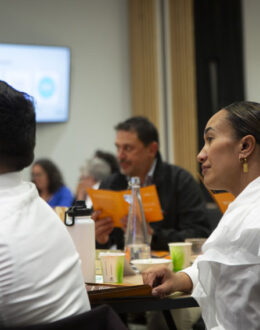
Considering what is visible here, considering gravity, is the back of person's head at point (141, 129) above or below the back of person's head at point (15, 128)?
below

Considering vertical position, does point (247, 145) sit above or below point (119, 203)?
above

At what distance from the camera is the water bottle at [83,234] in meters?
1.77

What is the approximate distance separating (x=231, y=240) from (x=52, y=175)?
4.34 metres

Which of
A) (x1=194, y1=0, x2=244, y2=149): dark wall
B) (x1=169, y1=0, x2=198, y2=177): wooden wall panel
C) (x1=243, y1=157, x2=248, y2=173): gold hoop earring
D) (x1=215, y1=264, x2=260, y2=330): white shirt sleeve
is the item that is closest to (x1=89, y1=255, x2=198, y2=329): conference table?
(x1=215, y1=264, x2=260, y2=330): white shirt sleeve

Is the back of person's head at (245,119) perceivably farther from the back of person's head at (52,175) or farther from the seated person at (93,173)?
the back of person's head at (52,175)

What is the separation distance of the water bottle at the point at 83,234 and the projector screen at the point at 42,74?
4.20 metres

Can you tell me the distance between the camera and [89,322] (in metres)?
1.00

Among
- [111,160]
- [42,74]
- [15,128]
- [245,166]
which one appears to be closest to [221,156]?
[245,166]

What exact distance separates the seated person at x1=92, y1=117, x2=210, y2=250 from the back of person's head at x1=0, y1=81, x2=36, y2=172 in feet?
6.05

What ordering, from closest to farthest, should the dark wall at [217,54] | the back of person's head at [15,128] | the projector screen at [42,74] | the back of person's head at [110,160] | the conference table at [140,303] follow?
the back of person's head at [15,128] < the conference table at [140,303] < the back of person's head at [110,160] < the projector screen at [42,74] < the dark wall at [217,54]

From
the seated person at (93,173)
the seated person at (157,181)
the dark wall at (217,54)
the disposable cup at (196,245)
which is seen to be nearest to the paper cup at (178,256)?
the disposable cup at (196,245)

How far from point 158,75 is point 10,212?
5.61 m

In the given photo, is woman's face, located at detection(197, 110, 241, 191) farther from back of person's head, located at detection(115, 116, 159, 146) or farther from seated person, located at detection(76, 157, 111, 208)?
seated person, located at detection(76, 157, 111, 208)

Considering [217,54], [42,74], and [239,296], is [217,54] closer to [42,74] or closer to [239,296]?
[42,74]
